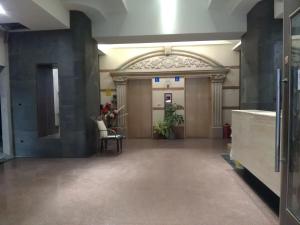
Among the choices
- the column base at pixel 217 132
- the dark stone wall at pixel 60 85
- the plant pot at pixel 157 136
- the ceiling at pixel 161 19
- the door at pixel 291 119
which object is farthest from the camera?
the plant pot at pixel 157 136

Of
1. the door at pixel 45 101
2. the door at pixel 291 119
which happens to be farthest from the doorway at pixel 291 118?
the door at pixel 45 101

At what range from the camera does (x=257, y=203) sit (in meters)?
2.84

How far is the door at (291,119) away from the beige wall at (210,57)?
19.7ft

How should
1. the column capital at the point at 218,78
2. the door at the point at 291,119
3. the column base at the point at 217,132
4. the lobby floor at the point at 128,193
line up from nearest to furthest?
the door at the point at 291,119
the lobby floor at the point at 128,193
the column capital at the point at 218,78
the column base at the point at 217,132

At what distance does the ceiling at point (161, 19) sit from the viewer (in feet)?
16.4

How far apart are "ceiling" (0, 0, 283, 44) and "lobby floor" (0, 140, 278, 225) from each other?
2930mm

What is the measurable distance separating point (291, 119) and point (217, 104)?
19.7 ft

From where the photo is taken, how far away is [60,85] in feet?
17.4

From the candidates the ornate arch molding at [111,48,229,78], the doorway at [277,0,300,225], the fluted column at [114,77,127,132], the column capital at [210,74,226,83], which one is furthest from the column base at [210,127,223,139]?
the doorway at [277,0,300,225]

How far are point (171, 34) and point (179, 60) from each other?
8.05ft

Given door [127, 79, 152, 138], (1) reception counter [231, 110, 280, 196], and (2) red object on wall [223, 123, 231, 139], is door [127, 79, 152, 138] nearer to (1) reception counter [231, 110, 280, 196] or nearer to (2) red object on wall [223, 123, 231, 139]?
(2) red object on wall [223, 123, 231, 139]

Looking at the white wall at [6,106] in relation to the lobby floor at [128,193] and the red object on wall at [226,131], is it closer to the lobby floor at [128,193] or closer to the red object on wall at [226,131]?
the lobby floor at [128,193]

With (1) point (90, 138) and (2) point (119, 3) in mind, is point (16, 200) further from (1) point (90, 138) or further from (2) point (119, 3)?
(2) point (119, 3)

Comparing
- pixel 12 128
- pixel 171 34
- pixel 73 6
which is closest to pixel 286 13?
pixel 171 34
